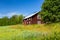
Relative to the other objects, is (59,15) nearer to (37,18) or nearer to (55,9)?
(55,9)

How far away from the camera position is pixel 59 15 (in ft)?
163

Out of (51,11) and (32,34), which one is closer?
(32,34)

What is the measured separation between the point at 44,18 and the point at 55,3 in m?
5.02

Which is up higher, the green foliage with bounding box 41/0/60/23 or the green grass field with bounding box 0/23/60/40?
the green foliage with bounding box 41/0/60/23

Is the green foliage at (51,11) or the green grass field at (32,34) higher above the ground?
the green foliage at (51,11)

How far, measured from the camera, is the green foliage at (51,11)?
1943 inches

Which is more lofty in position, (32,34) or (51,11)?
(51,11)

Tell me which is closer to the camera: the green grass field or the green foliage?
the green grass field

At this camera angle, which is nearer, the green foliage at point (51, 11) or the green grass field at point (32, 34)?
the green grass field at point (32, 34)

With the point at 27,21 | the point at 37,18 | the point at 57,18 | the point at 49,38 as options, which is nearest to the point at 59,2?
the point at 57,18

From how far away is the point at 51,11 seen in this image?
5019cm

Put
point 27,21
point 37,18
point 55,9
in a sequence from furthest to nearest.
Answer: point 27,21
point 37,18
point 55,9

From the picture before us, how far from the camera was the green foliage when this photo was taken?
49344 mm

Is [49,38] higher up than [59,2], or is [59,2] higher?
[59,2]
